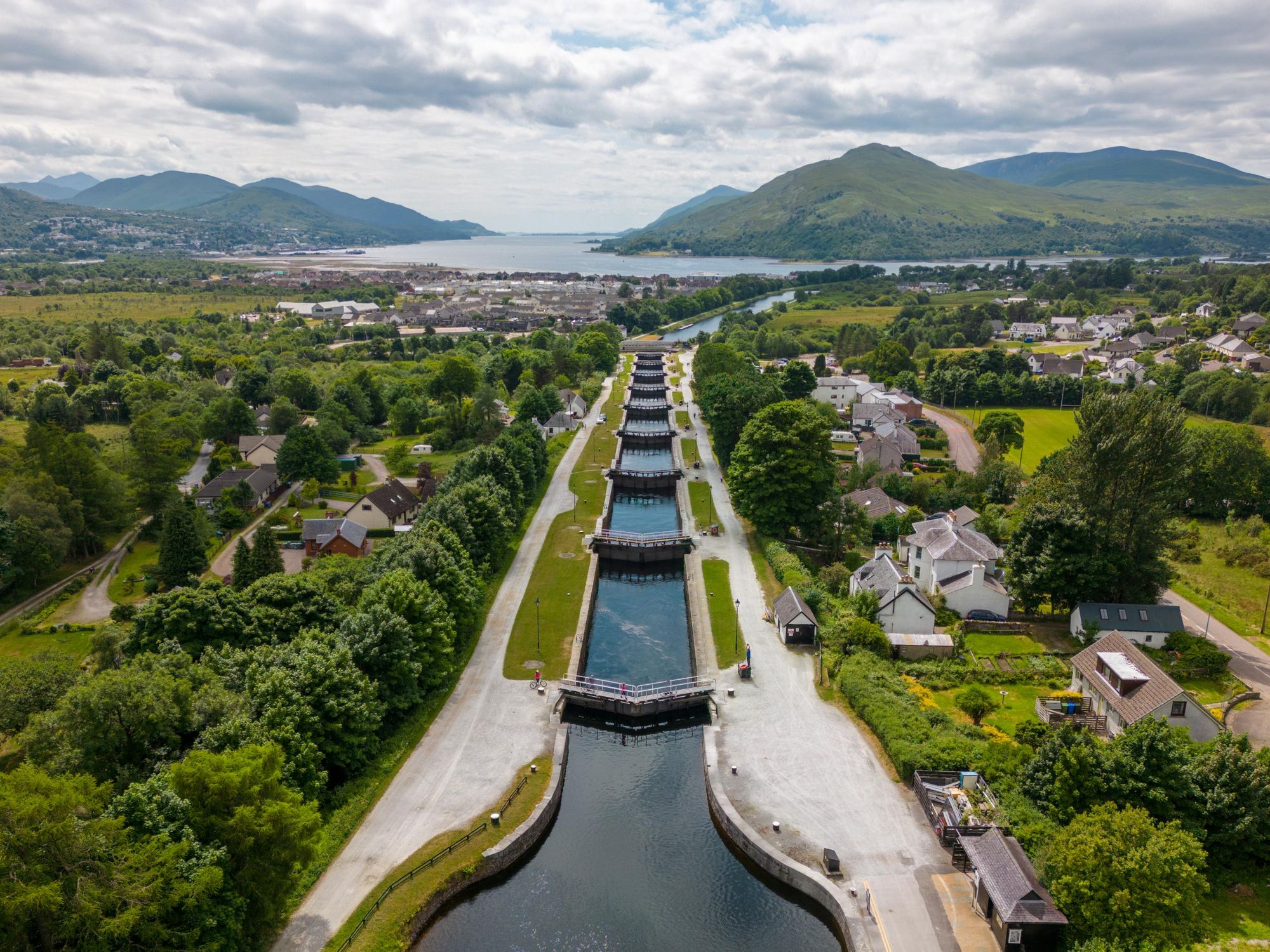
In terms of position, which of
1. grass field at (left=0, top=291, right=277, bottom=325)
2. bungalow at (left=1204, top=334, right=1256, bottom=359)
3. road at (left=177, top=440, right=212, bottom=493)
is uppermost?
bungalow at (left=1204, top=334, right=1256, bottom=359)

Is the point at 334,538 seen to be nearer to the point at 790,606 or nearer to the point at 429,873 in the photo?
the point at 790,606

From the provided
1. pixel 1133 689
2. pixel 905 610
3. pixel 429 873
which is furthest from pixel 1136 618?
pixel 429 873

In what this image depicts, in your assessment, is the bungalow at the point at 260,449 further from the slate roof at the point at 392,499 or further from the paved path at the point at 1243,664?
the paved path at the point at 1243,664

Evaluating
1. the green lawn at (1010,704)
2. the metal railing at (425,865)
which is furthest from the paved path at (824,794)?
the metal railing at (425,865)

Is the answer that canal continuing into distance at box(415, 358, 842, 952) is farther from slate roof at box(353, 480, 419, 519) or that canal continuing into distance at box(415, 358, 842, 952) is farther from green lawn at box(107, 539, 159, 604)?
green lawn at box(107, 539, 159, 604)

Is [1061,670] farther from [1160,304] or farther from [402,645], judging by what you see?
[1160,304]

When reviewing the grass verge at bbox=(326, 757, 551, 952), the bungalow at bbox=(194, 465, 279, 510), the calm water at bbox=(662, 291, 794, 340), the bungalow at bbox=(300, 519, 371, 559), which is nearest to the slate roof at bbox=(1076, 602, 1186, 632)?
the grass verge at bbox=(326, 757, 551, 952)
